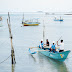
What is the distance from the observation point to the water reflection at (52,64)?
24.1m

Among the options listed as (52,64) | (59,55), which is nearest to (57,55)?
(59,55)

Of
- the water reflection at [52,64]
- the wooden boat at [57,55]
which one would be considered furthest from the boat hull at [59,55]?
the water reflection at [52,64]

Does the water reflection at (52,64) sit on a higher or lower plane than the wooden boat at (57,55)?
lower

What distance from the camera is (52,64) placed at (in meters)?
25.7

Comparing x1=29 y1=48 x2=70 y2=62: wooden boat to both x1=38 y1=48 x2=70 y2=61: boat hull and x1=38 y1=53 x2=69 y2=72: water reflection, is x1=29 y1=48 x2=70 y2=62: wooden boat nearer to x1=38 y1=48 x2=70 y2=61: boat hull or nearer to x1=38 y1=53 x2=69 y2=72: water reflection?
x1=38 y1=48 x2=70 y2=61: boat hull

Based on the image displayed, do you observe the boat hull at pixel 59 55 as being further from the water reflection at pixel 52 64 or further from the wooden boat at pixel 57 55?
the water reflection at pixel 52 64

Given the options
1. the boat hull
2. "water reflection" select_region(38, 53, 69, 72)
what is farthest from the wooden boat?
"water reflection" select_region(38, 53, 69, 72)

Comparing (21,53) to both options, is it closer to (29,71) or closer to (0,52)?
(0,52)

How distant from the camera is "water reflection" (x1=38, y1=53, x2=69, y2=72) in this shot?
79.0 feet

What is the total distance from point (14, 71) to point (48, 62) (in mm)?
4752

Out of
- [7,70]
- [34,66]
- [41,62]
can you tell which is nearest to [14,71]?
[7,70]

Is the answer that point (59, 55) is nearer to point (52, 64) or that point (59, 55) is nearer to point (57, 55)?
point (57, 55)

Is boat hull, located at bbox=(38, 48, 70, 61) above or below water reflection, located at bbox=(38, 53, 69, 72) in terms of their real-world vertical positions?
above

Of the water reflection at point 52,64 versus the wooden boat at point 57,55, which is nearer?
the water reflection at point 52,64
